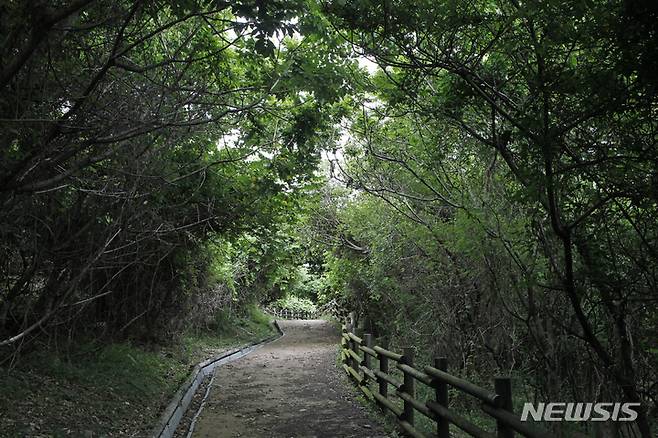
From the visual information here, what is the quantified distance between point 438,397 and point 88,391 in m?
4.84

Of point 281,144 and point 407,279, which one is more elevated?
point 281,144

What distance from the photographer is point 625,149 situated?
3074 millimetres

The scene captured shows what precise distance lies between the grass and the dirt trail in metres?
0.86

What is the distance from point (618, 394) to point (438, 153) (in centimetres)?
296

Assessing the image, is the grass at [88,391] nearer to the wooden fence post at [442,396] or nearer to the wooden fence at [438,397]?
the wooden fence at [438,397]

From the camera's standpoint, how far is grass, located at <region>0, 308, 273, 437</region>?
19.0ft

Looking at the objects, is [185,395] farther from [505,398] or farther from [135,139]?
[505,398]

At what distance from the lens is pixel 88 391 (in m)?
7.17

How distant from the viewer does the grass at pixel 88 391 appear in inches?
228

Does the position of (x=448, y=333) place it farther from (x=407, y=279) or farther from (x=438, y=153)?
(x=438, y=153)

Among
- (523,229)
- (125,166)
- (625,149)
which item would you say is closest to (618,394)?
(523,229)

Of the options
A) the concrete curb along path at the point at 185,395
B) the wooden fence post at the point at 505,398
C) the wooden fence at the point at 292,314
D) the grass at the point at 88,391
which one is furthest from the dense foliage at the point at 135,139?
the wooden fence at the point at 292,314

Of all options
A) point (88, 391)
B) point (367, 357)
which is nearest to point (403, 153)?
point (367, 357)

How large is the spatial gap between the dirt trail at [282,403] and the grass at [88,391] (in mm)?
859
